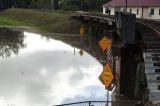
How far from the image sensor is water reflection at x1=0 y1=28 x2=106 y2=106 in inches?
985

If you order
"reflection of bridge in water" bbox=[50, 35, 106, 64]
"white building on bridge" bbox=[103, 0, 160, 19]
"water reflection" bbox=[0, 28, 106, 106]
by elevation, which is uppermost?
"white building on bridge" bbox=[103, 0, 160, 19]

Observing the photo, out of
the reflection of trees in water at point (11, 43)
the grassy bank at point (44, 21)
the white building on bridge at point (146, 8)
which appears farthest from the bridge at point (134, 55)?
the grassy bank at point (44, 21)

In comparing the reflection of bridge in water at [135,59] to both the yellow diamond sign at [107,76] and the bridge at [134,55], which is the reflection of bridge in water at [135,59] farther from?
the yellow diamond sign at [107,76]

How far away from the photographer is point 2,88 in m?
27.3

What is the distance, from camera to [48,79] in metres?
31.0

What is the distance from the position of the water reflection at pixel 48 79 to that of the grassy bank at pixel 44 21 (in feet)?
103

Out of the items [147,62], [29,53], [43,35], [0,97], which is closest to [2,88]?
[0,97]

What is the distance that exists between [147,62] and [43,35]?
57056 mm

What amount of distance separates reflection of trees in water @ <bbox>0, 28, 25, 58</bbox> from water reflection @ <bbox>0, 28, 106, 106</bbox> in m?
1.66

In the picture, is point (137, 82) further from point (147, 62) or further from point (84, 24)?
point (84, 24)

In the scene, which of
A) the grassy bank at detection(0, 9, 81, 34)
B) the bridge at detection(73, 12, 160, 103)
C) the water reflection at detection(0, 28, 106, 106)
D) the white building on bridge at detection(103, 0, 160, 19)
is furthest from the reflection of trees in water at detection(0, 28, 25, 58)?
the bridge at detection(73, 12, 160, 103)

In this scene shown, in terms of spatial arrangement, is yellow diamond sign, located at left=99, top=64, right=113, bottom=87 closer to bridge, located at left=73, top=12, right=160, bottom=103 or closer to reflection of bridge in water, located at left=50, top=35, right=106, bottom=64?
bridge, located at left=73, top=12, right=160, bottom=103

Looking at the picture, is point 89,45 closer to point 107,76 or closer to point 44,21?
point 44,21

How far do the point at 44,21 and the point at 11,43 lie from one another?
33.0m
